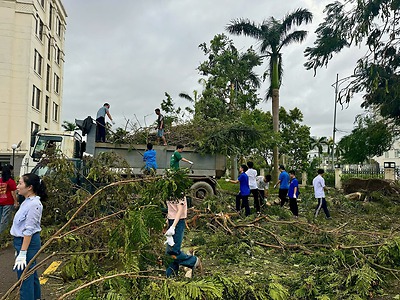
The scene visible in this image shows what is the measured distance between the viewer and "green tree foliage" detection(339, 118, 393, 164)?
1875cm

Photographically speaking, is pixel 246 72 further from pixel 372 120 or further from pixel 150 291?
pixel 150 291

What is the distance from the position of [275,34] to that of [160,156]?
12.9 meters

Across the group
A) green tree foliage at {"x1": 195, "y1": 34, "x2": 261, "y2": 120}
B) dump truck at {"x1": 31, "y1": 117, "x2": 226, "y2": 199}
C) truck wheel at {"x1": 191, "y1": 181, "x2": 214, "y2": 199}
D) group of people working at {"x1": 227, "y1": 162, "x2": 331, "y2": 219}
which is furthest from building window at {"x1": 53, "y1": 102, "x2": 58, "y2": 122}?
group of people working at {"x1": 227, "y1": 162, "x2": 331, "y2": 219}

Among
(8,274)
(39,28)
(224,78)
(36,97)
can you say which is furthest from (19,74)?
(8,274)

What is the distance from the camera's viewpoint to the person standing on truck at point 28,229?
3.76 m

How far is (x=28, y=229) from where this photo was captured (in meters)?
3.82

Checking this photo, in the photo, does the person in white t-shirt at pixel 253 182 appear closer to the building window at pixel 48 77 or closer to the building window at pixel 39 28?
the building window at pixel 39 28

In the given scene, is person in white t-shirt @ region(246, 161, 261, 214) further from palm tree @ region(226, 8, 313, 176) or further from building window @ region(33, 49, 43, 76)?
building window @ region(33, 49, 43, 76)

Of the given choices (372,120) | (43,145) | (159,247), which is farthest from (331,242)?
(372,120)

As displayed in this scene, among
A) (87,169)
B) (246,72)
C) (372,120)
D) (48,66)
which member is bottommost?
(87,169)

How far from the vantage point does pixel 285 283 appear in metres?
4.75

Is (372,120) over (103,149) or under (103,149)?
over

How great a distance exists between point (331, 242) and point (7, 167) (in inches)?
258

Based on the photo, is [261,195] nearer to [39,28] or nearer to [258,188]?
[258,188]
